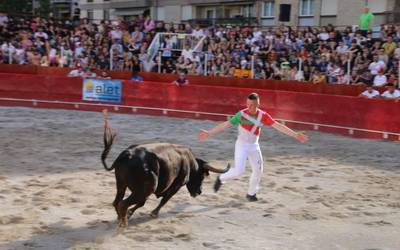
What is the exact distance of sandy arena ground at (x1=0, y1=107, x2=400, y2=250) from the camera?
619 centimetres

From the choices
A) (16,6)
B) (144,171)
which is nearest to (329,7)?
(144,171)

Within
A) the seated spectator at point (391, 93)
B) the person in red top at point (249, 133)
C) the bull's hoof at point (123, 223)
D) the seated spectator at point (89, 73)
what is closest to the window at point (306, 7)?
the seated spectator at point (89, 73)

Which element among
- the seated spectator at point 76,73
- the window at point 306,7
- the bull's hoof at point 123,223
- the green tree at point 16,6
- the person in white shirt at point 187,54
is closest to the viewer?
the bull's hoof at point 123,223

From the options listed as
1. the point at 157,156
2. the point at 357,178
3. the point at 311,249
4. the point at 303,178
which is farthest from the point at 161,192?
the point at 357,178

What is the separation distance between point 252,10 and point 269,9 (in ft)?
5.36

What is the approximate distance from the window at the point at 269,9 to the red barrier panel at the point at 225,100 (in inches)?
649

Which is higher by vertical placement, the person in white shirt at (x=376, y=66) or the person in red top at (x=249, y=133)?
the person in white shirt at (x=376, y=66)

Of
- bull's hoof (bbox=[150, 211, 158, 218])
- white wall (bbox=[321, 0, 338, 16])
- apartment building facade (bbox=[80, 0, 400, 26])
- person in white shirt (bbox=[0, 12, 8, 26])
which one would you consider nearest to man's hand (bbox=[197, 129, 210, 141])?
bull's hoof (bbox=[150, 211, 158, 218])

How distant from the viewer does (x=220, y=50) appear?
21.0 m

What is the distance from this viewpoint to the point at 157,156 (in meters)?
6.32

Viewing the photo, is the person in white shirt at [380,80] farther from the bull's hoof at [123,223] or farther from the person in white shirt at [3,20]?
the person in white shirt at [3,20]

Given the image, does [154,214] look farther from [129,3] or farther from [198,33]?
[129,3]

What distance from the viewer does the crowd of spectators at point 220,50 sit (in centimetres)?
1819

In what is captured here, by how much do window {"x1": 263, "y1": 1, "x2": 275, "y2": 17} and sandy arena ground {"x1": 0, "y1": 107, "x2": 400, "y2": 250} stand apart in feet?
70.0
